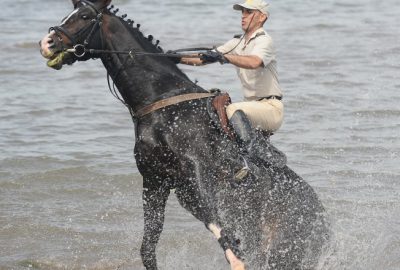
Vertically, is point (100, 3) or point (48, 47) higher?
point (100, 3)

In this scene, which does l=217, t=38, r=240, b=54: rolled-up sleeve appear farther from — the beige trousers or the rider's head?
the beige trousers

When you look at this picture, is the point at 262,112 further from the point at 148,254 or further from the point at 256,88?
the point at 148,254

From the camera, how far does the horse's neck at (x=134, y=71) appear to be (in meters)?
7.89

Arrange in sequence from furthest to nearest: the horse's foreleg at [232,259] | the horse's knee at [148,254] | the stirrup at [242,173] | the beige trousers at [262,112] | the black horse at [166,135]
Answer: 1. the horse's knee at [148,254]
2. the beige trousers at [262,112]
3. the stirrup at [242,173]
4. the black horse at [166,135]
5. the horse's foreleg at [232,259]

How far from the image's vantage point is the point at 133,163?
13320 millimetres

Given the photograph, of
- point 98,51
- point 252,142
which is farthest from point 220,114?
point 98,51

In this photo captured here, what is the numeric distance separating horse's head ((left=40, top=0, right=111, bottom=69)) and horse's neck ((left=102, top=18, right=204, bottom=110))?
13cm

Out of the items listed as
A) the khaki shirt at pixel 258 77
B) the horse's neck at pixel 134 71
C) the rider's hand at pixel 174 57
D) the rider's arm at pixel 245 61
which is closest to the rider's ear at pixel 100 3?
the horse's neck at pixel 134 71

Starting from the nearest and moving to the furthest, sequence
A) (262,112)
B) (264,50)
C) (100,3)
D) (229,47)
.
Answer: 1. (100,3)
2. (264,50)
3. (262,112)
4. (229,47)

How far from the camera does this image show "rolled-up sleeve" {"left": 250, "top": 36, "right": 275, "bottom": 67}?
8117 millimetres

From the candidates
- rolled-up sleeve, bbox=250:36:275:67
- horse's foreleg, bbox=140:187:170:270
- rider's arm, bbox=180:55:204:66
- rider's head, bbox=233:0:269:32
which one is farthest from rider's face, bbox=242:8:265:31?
horse's foreleg, bbox=140:187:170:270

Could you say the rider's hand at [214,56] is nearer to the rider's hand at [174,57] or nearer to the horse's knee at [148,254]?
the rider's hand at [174,57]

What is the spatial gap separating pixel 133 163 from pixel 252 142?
5.46m

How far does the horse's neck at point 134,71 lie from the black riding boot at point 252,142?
548 millimetres
